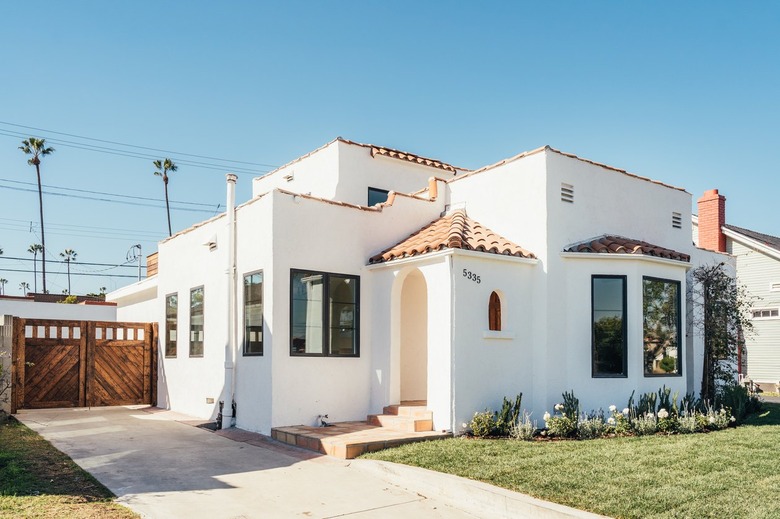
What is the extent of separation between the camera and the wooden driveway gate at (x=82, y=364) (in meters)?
15.1

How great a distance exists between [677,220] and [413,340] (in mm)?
7007

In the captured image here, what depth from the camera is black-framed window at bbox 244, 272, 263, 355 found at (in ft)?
39.5

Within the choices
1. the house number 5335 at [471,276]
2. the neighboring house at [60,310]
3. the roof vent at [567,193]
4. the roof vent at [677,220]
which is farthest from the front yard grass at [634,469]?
the neighboring house at [60,310]

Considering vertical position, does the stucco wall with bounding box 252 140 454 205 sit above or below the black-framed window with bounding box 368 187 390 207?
above

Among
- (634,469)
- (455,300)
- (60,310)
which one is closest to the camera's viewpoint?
(634,469)

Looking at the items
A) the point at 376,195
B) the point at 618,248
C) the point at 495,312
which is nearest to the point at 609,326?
the point at 618,248

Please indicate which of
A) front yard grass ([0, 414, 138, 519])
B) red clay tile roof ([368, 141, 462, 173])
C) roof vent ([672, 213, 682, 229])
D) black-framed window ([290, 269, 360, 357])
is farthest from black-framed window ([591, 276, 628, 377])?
front yard grass ([0, 414, 138, 519])

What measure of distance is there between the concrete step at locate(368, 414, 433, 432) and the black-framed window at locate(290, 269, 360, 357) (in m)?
1.40

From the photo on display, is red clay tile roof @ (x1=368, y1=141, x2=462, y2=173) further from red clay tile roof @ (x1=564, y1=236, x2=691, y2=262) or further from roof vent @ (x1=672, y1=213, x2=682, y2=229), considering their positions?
roof vent @ (x1=672, y1=213, x2=682, y2=229)

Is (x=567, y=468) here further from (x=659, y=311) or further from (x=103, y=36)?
(x=103, y=36)

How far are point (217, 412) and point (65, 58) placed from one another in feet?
30.6

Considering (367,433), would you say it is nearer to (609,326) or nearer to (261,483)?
(261,483)

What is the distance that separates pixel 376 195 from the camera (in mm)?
15883

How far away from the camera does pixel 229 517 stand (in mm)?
6688
